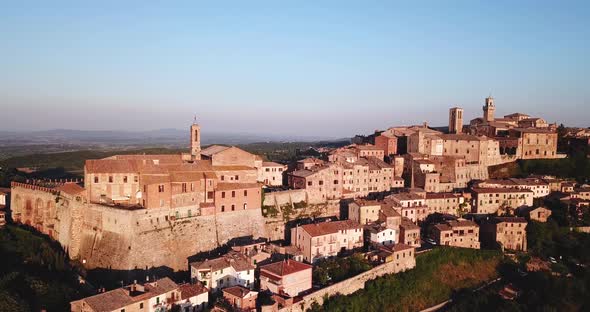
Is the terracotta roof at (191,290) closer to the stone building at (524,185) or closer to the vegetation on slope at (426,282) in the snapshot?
the vegetation on slope at (426,282)

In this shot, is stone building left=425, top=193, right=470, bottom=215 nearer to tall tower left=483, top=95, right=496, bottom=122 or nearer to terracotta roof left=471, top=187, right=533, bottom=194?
terracotta roof left=471, top=187, right=533, bottom=194

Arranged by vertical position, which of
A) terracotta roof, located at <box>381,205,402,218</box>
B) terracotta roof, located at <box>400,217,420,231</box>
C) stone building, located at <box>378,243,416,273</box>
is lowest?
stone building, located at <box>378,243,416,273</box>

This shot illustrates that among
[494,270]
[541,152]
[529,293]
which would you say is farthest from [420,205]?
[541,152]

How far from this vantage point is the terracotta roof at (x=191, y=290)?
27178 millimetres

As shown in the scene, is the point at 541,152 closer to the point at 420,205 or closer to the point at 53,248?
the point at 420,205

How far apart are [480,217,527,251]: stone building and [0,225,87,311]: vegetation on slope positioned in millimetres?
35321

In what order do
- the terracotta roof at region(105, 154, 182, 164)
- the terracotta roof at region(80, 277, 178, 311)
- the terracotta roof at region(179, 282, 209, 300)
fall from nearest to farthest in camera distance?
the terracotta roof at region(80, 277, 178, 311)
the terracotta roof at region(179, 282, 209, 300)
the terracotta roof at region(105, 154, 182, 164)

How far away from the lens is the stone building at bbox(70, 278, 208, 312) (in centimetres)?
2412

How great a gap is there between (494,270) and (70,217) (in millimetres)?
35030

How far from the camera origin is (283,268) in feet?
98.6

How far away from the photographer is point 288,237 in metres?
41.1

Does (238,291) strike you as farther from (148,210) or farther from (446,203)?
(446,203)

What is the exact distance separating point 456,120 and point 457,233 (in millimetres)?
29556

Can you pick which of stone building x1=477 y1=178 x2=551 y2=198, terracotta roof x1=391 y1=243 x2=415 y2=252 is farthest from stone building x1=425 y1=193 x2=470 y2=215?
terracotta roof x1=391 y1=243 x2=415 y2=252
